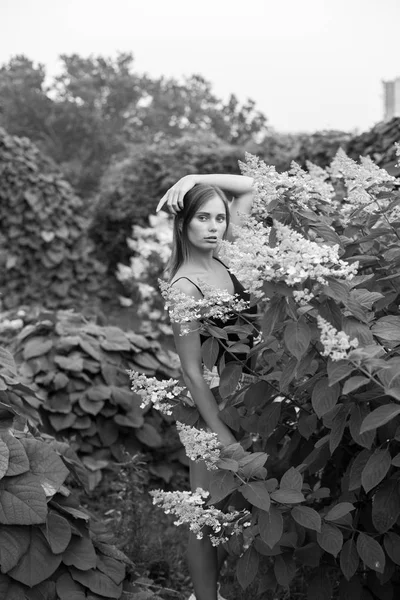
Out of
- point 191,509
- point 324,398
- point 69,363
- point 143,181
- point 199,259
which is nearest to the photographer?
point 324,398

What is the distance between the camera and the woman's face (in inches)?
107

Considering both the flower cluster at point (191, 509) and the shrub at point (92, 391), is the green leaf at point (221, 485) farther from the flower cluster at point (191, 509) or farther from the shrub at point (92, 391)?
the shrub at point (92, 391)

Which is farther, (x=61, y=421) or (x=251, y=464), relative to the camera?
(x=61, y=421)

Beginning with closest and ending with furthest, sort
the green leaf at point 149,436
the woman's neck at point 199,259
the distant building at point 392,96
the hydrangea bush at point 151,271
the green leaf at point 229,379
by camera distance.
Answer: the green leaf at point 229,379 → the woman's neck at point 199,259 → the green leaf at point 149,436 → the hydrangea bush at point 151,271 → the distant building at point 392,96

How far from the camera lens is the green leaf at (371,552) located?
2.14 m

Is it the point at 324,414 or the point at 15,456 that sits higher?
the point at 324,414

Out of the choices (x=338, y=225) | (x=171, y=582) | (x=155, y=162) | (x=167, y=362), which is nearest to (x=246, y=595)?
(x=171, y=582)

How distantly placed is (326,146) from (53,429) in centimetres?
370

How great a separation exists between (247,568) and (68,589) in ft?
2.06

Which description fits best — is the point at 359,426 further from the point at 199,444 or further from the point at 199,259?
the point at 199,259

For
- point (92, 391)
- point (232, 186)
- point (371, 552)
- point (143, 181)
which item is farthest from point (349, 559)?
point (143, 181)

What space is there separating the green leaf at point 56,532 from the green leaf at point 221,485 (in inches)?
25.9

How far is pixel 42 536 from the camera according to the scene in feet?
8.29

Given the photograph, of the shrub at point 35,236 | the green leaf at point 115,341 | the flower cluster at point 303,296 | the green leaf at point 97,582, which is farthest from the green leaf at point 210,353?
the shrub at point 35,236
